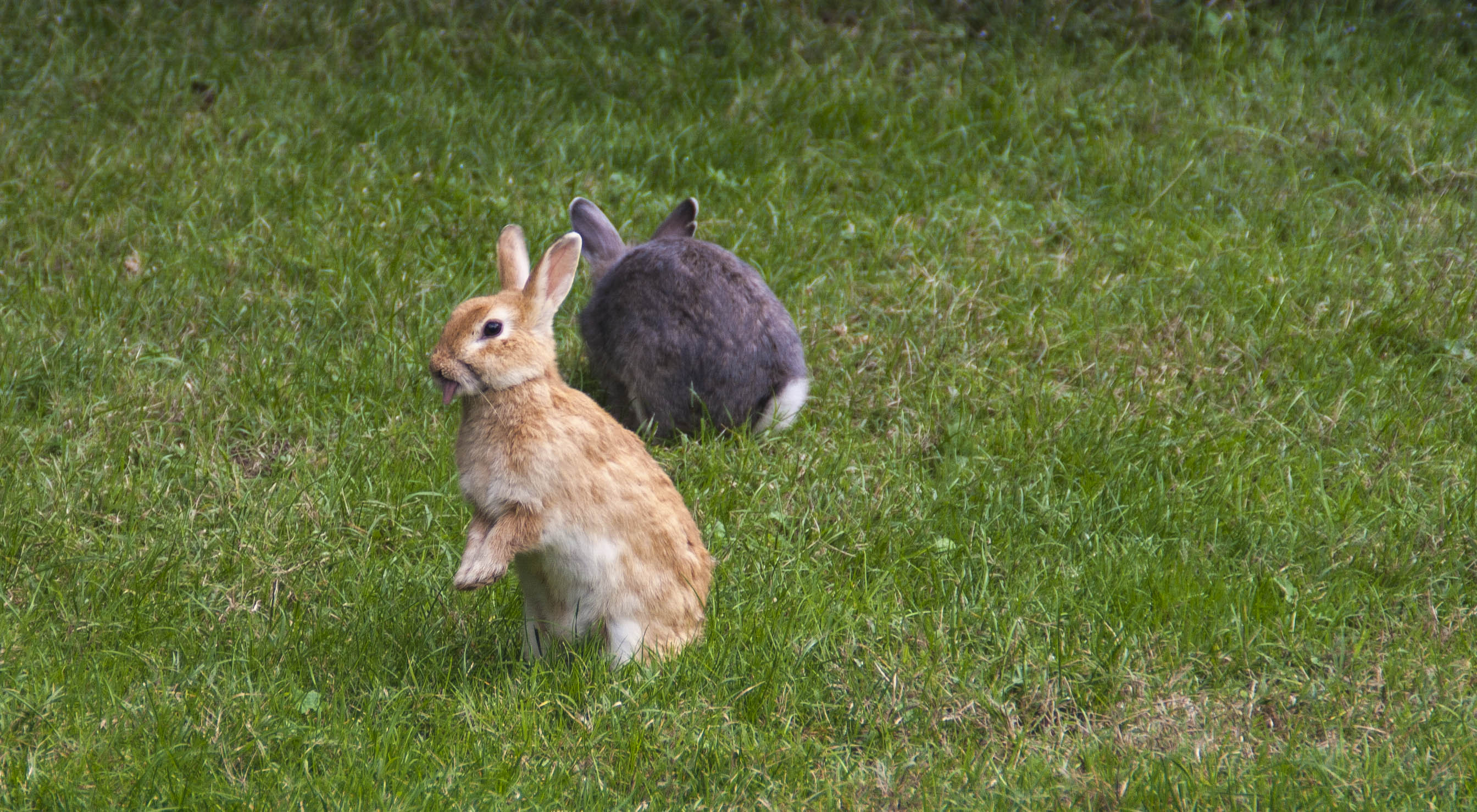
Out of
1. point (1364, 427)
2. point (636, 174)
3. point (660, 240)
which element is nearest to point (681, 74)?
point (636, 174)

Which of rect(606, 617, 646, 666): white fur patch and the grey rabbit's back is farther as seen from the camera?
the grey rabbit's back

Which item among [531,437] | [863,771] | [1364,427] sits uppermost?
[531,437]

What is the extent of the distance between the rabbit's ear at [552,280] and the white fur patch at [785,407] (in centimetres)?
170

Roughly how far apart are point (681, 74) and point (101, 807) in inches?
233

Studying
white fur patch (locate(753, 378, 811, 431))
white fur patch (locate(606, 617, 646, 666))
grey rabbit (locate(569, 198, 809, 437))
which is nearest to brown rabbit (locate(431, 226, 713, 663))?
white fur patch (locate(606, 617, 646, 666))

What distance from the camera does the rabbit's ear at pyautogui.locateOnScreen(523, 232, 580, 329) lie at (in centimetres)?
380

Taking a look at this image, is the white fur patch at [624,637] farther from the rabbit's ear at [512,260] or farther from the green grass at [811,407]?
the rabbit's ear at [512,260]

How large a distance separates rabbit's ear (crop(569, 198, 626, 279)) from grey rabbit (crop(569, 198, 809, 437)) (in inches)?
14.4

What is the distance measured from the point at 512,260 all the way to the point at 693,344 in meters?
1.72

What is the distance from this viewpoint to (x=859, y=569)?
445 centimetres

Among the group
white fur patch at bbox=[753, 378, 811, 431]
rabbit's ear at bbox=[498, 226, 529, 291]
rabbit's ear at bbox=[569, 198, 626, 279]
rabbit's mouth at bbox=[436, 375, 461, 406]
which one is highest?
rabbit's ear at bbox=[498, 226, 529, 291]

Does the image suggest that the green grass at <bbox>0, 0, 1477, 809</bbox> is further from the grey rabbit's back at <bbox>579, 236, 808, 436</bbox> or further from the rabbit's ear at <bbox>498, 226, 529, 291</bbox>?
the rabbit's ear at <bbox>498, 226, 529, 291</bbox>

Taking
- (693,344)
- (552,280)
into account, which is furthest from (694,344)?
(552,280)

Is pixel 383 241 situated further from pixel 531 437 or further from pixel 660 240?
pixel 531 437
